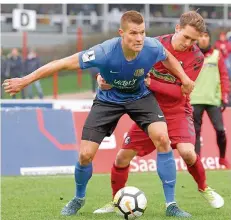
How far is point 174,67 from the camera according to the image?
29.4ft

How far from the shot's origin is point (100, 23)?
3178cm

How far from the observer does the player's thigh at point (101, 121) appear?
8891mm

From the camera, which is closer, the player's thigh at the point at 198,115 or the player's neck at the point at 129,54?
the player's neck at the point at 129,54

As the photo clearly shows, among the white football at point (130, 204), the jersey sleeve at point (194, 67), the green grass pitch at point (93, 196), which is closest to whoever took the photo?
the white football at point (130, 204)

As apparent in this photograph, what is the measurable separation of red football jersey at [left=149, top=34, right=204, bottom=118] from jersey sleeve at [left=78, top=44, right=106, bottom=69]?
36.5 inches

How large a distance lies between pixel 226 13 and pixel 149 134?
24917 millimetres

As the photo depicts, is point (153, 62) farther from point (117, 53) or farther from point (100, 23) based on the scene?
point (100, 23)

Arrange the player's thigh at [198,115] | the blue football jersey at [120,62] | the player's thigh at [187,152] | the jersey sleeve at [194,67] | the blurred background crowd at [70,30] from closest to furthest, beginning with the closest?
1. the blue football jersey at [120,62]
2. the player's thigh at [187,152]
3. the jersey sleeve at [194,67]
4. the player's thigh at [198,115]
5. the blurred background crowd at [70,30]

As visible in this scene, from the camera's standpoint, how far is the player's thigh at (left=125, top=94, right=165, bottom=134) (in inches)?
349

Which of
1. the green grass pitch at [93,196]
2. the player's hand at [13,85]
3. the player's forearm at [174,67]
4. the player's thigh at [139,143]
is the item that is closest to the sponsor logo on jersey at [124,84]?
the player's forearm at [174,67]

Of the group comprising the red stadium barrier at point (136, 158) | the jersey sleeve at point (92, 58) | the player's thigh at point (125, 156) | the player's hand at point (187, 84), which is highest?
the jersey sleeve at point (92, 58)

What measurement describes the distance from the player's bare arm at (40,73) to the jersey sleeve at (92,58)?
0.20 feet

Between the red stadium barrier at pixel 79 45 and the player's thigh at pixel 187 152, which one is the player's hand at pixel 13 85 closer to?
the player's thigh at pixel 187 152

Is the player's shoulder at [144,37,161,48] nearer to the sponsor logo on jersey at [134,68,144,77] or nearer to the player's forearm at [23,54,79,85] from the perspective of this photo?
the sponsor logo on jersey at [134,68,144,77]
